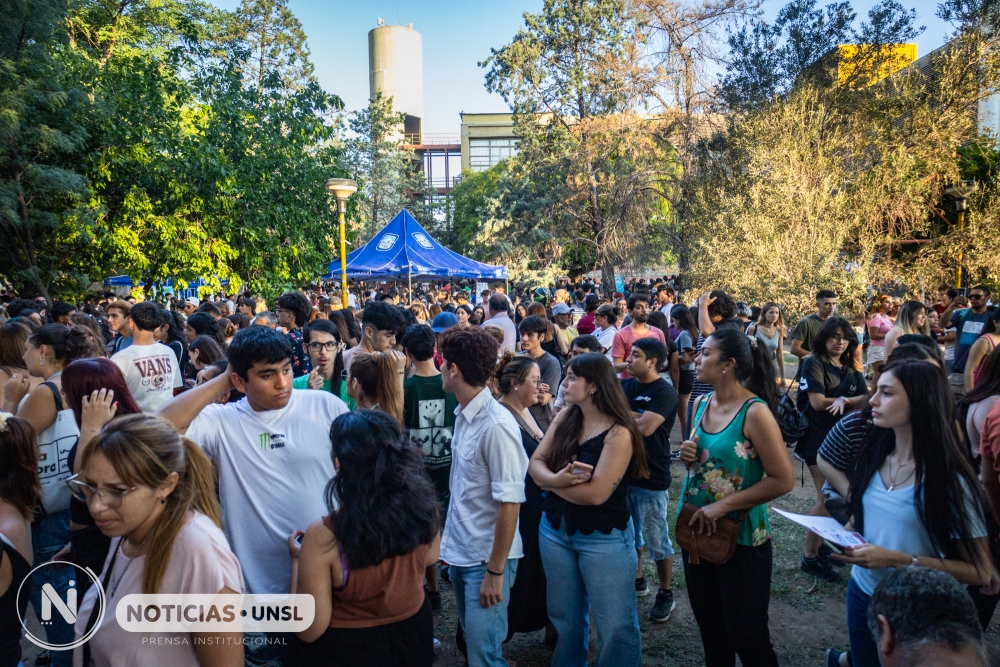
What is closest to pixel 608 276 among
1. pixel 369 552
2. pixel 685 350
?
pixel 685 350

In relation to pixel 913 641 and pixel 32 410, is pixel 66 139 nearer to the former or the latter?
pixel 32 410

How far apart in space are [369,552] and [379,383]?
70.0 inches

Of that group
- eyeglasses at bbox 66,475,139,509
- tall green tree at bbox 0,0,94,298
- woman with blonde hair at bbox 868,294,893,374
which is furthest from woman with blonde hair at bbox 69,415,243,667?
tall green tree at bbox 0,0,94,298

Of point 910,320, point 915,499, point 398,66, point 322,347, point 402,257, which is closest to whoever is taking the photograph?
point 915,499

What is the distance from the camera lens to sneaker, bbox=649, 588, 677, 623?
4359 millimetres

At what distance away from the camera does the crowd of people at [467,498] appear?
6.44 ft

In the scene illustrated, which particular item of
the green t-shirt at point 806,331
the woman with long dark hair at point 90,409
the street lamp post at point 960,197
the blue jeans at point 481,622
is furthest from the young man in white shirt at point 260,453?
the street lamp post at point 960,197

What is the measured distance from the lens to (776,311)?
7945mm

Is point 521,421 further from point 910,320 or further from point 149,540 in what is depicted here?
point 910,320

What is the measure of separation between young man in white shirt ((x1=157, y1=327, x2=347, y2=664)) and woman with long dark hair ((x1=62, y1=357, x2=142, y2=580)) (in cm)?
39

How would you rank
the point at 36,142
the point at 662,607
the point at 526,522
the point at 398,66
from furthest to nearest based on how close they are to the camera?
the point at 398,66, the point at 36,142, the point at 662,607, the point at 526,522

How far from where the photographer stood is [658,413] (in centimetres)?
418

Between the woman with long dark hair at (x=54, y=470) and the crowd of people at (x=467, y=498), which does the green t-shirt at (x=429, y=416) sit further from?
the woman with long dark hair at (x=54, y=470)

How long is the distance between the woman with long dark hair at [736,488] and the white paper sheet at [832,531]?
235 millimetres
